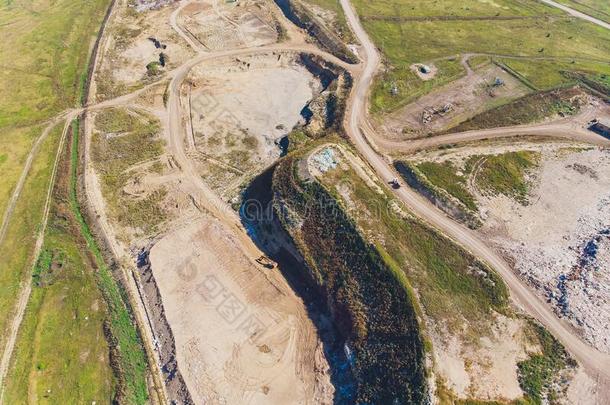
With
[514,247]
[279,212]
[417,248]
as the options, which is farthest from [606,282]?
[279,212]

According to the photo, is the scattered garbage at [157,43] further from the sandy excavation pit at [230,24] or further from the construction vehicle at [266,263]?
the construction vehicle at [266,263]

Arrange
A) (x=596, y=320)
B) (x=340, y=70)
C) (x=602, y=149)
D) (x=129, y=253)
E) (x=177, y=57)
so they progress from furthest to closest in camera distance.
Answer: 1. (x=177, y=57)
2. (x=340, y=70)
3. (x=602, y=149)
4. (x=129, y=253)
5. (x=596, y=320)

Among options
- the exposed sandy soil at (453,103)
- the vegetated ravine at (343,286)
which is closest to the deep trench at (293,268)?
the vegetated ravine at (343,286)

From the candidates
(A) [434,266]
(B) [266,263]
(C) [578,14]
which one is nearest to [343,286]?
(B) [266,263]

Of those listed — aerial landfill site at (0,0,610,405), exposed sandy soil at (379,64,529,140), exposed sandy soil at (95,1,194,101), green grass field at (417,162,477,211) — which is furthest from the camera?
exposed sandy soil at (95,1,194,101)

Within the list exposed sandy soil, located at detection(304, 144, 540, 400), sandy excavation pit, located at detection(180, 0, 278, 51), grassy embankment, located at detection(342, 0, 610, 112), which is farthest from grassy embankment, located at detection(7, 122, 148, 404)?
sandy excavation pit, located at detection(180, 0, 278, 51)

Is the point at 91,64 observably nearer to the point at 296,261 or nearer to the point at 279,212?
the point at 279,212

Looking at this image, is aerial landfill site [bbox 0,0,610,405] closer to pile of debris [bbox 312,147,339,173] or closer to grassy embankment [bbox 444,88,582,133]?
pile of debris [bbox 312,147,339,173]
